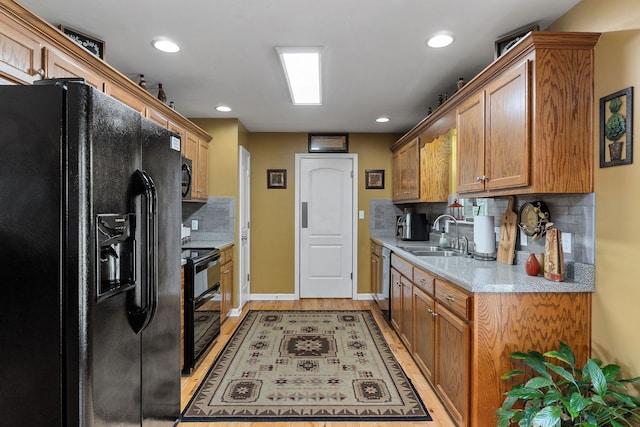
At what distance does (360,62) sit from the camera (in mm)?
2660

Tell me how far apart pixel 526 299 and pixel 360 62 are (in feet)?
6.23

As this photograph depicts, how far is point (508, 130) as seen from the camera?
2037 mm

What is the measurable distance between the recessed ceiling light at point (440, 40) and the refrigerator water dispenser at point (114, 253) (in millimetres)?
2038

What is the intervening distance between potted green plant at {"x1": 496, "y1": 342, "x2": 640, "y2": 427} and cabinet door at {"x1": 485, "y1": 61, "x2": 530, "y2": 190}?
0.88m

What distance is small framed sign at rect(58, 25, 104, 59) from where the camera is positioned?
216 cm

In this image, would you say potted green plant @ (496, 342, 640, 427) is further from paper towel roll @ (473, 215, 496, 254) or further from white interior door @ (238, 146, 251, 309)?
white interior door @ (238, 146, 251, 309)

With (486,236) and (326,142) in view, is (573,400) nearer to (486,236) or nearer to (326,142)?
(486,236)

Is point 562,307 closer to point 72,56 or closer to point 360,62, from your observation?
point 360,62

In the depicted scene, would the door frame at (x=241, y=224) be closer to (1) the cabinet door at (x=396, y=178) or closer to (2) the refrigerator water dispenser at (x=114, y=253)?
(1) the cabinet door at (x=396, y=178)

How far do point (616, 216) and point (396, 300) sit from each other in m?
2.10

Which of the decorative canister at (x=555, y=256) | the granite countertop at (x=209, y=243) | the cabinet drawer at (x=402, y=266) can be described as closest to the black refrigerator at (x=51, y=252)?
the decorative canister at (x=555, y=256)

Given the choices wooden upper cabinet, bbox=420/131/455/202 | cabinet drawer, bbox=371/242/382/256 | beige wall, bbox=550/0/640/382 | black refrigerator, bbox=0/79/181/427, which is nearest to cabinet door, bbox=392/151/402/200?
cabinet drawer, bbox=371/242/382/256

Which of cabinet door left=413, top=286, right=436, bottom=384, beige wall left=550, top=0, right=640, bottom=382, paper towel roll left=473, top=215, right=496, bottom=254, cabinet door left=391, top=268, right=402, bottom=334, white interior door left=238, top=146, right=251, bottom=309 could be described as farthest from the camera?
white interior door left=238, top=146, right=251, bottom=309

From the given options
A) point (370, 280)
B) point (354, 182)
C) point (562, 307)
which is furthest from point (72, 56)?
point (370, 280)
